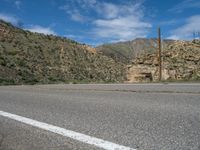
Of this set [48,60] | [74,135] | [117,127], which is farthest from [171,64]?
[48,60]

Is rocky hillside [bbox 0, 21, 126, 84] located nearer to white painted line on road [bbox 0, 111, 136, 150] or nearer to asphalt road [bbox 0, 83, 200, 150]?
asphalt road [bbox 0, 83, 200, 150]

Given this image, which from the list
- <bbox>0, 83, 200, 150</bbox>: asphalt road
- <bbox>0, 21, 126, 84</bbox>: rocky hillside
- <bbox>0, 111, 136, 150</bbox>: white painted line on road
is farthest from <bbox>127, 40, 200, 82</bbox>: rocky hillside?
<bbox>0, 111, 136, 150</bbox>: white painted line on road

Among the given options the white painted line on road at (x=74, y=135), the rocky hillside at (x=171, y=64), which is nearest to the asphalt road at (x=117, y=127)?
the white painted line on road at (x=74, y=135)

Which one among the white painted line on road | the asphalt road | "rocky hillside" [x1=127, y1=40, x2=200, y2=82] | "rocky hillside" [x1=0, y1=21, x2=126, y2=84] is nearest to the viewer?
the white painted line on road

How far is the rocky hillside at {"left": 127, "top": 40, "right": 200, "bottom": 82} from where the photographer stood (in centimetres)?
3019

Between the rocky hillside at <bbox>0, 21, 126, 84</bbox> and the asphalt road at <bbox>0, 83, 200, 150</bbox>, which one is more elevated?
the rocky hillside at <bbox>0, 21, 126, 84</bbox>

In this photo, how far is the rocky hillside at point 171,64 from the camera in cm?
3019

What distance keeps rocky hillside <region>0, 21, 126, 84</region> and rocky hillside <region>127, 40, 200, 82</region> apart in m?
10.2

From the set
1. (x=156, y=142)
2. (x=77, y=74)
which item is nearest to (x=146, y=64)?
(x=77, y=74)

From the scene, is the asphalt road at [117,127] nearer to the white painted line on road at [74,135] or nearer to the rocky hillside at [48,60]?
the white painted line on road at [74,135]

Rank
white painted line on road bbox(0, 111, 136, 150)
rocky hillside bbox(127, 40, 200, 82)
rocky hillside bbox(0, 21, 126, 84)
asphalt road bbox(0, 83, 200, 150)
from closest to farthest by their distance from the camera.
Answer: white painted line on road bbox(0, 111, 136, 150)
asphalt road bbox(0, 83, 200, 150)
rocky hillside bbox(127, 40, 200, 82)
rocky hillside bbox(0, 21, 126, 84)

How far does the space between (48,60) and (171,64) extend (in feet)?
91.8

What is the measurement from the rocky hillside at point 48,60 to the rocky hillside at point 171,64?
10.2 m

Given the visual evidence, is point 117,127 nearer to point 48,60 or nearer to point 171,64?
point 171,64
